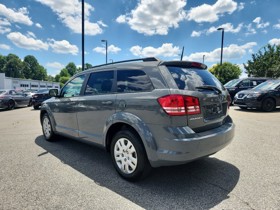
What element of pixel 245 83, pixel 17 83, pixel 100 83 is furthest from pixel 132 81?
pixel 17 83

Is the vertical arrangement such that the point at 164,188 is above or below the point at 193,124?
below

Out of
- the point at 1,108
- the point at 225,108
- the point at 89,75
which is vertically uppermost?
the point at 89,75

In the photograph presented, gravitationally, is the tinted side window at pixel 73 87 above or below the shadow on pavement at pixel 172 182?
above

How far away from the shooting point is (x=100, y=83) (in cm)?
385

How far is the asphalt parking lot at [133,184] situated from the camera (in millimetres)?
2627

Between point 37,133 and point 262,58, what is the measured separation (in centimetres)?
3386

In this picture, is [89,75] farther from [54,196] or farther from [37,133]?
[37,133]

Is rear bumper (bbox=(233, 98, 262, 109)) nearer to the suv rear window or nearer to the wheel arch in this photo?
the suv rear window

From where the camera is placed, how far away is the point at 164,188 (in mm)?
2982

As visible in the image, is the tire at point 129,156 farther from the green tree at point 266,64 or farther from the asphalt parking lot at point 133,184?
the green tree at point 266,64

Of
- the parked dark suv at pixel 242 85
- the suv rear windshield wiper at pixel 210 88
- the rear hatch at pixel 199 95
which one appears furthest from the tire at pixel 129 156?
the parked dark suv at pixel 242 85

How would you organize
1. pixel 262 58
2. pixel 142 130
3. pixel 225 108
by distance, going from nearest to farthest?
1. pixel 142 130
2. pixel 225 108
3. pixel 262 58

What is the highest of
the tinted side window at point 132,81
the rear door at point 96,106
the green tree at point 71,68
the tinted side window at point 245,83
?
the green tree at point 71,68

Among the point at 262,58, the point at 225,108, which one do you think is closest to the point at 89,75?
the point at 225,108
